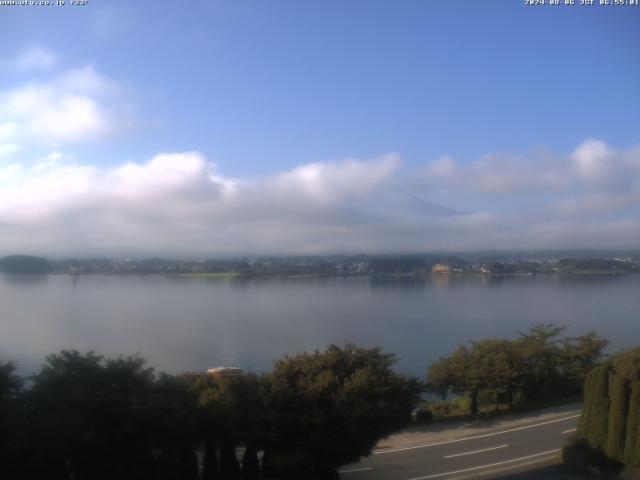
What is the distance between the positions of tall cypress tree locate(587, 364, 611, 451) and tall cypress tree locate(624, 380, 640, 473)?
357 millimetres

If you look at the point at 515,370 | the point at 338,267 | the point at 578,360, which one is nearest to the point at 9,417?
the point at 515,370

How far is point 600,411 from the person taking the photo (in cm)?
810

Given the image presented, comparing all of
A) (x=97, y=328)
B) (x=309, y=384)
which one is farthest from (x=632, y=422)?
(x=97, y=328)

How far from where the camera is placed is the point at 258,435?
23.0ft

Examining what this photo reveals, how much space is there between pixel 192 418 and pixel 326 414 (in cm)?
177

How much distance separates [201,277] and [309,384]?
4607 cm

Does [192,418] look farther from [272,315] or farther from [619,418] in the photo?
[272,315]

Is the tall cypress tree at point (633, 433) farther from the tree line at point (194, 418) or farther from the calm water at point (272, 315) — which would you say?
the calm water at point (272, 315)

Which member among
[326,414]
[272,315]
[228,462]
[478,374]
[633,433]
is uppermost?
[326,414]

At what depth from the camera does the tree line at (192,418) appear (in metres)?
5.71

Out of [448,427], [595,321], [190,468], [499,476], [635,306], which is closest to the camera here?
[190,468]

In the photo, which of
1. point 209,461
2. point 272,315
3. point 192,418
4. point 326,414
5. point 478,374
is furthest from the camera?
point 272,315

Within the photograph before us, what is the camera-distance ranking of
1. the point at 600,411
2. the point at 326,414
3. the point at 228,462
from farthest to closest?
the point at 600,411
the point at 326,414
the point at 228,462

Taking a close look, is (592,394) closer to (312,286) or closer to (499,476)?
(499,476)
